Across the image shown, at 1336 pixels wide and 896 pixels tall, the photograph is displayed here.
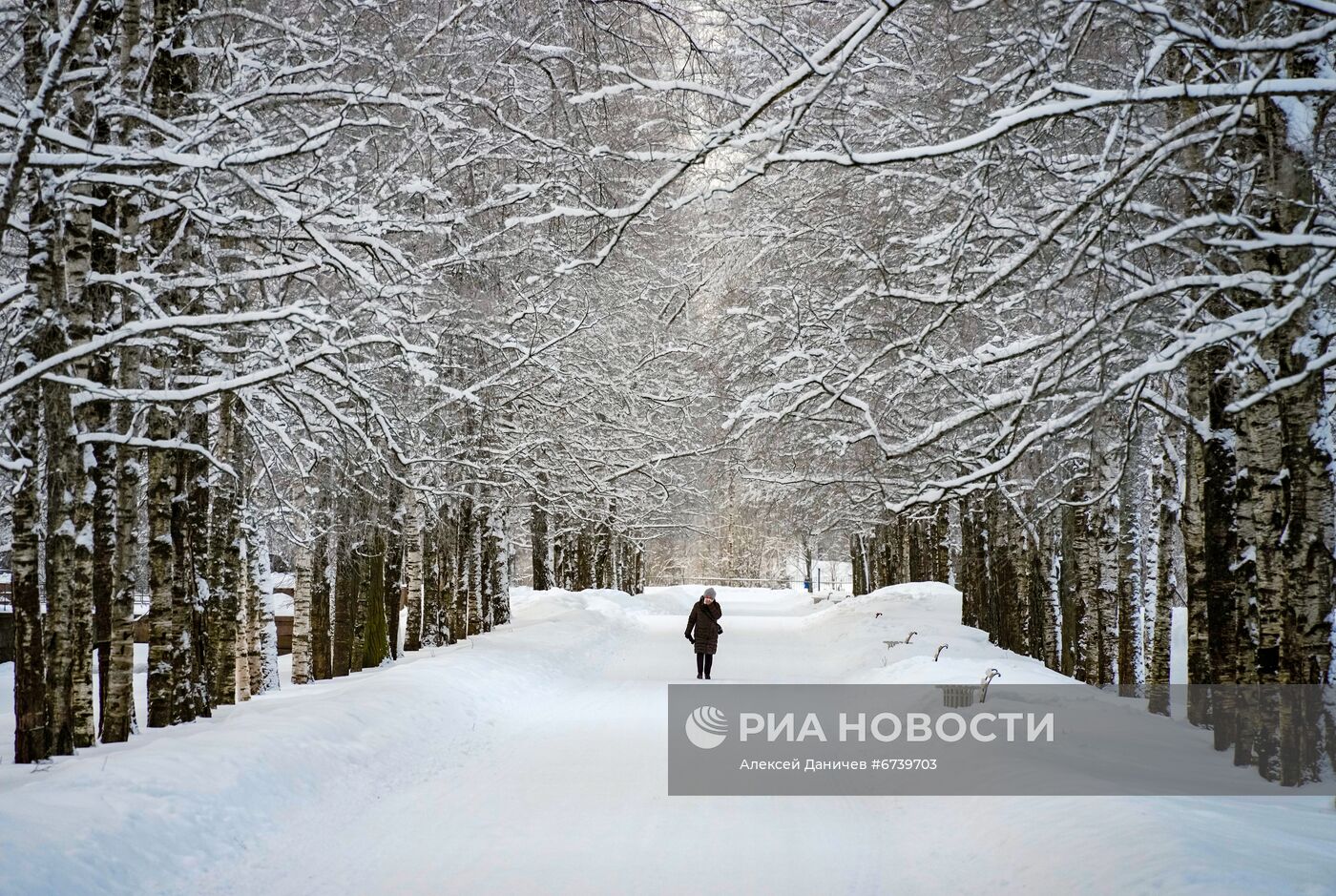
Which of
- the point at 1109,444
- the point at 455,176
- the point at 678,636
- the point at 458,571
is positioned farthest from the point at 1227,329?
the point at 678,636

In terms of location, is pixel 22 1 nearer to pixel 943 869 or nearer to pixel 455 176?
pixel 455 176

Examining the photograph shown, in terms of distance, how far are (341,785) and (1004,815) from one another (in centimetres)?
555

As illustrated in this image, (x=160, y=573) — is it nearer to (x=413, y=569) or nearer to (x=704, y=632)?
(x=704, y=632)

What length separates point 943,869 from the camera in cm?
693

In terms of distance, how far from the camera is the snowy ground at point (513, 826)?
6.07 m

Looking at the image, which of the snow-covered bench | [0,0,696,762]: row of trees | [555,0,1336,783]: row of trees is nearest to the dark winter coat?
[555,0,1336,783]: row of trees
